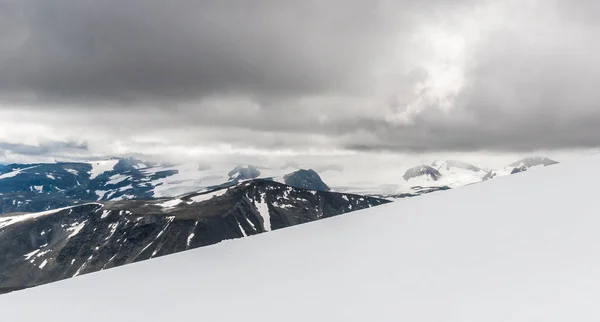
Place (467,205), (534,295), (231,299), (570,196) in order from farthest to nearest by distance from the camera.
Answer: (467,205)
(570,196)
(231,299)
(534,295)

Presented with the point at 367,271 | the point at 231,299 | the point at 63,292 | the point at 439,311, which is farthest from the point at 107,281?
the point at 439,311

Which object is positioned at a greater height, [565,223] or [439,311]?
[565,223]

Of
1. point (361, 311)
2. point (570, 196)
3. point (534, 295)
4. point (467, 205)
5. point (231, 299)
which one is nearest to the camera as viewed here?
point (534, 295)

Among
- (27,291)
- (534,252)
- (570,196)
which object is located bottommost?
(27,291)

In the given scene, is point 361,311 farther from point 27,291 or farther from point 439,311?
point 27,291

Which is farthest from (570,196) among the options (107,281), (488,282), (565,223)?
(107,281)

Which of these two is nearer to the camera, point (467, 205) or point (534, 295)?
point (534, 295)
